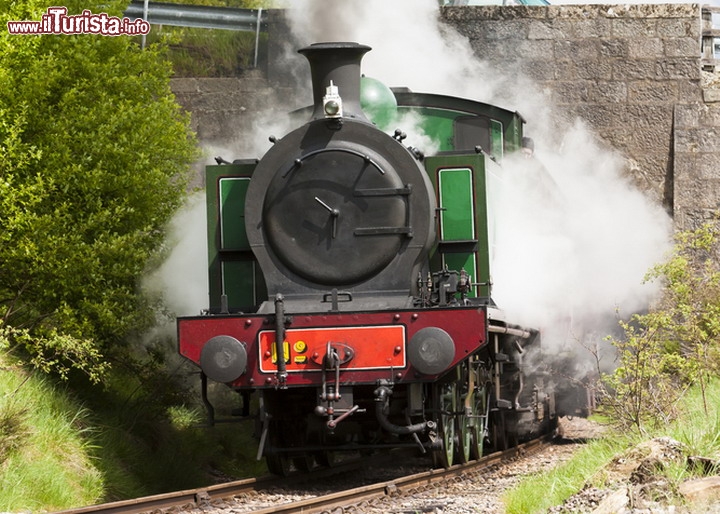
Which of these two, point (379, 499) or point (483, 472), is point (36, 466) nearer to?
point (379, 499)

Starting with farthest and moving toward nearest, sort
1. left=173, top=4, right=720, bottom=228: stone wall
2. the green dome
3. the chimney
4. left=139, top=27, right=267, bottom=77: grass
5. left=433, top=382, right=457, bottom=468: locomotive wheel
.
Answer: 1. left=139, top=27, right=267, bottom=77: grass
2. left=173, top=4, right=720, bottom=228: stone wall
3. the green dome
4. the chimney
5. left=433, top=382, right=457, bottom=468: locomotive wheel

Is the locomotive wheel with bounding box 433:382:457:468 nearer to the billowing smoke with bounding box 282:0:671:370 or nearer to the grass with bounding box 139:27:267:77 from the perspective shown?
the billowing smoke with bounding box 282:0:671:370

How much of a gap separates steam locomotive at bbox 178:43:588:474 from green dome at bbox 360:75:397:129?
0.04 ft

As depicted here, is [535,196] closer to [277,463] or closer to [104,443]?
[277,463]

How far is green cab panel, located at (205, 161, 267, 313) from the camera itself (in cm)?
858

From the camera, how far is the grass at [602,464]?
604cm

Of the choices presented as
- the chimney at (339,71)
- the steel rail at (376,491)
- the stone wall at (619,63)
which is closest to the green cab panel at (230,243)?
the chimney at (339,71)

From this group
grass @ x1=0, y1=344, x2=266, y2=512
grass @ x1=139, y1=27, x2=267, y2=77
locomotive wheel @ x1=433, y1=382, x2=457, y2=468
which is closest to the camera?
grass @ x1=0, y1=344, x2=266, y2=512

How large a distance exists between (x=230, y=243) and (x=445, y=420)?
2.05 meters

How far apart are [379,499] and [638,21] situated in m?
10.7

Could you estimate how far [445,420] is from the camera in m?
8.20

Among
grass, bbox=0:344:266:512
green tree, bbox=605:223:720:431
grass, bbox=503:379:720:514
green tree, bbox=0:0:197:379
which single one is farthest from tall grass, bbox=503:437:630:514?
green tree, bbox=0:0:197:379

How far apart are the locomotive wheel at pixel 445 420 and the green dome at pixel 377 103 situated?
2.18 meters

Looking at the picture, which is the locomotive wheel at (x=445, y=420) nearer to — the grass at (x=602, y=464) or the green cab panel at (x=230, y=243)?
the grass at (x=602, y=464)
